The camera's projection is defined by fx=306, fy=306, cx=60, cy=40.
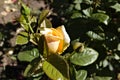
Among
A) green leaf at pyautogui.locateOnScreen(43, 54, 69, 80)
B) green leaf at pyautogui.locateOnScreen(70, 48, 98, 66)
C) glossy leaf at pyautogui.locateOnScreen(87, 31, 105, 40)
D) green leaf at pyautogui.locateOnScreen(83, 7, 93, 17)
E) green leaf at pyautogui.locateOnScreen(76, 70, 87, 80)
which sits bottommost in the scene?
green leaf at pyautogui.locateOnScreen(76, 70, 87, 80)

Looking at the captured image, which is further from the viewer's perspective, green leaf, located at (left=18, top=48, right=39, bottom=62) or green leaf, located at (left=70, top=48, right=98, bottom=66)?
green leaf, located at (left=18, top=48, right=39, bottom=62)

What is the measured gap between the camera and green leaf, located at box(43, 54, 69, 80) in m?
0.97

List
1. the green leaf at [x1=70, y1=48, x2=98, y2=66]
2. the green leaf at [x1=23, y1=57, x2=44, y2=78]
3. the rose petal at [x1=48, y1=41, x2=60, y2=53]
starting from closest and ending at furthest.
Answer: the rose petal at [x1=48, y1=41, x2=60, y2=53]
the green leaf at [x1=23, y1=57, x2=44, y2=78]
the green leaf at [x1=70, y1=48, x2=98, y2=66]

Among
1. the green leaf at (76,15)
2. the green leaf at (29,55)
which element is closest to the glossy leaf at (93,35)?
the green leaf at (76,15)

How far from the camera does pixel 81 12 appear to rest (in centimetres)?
167

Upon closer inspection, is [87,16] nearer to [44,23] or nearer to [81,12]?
[81,12]

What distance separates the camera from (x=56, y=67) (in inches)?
39.4

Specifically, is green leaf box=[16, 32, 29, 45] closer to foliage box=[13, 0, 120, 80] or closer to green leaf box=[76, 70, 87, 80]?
foliage box=[13, 0, 120, 80]

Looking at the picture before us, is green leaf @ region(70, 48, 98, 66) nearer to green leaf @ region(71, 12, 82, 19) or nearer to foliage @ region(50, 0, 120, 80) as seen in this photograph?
foliage @ region(50, 0, 120, 80)

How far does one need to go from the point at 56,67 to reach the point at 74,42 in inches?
12.1

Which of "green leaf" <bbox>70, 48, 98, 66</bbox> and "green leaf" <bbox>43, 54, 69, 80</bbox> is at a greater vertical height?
"green leaf" <bbox>43, 54, 69, 80</bbox>

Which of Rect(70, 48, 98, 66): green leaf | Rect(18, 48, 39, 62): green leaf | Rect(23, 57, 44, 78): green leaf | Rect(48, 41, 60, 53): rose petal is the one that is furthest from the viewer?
Rect(18, 48, 39, 62): green leaf

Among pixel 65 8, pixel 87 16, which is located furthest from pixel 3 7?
pixel 87 16

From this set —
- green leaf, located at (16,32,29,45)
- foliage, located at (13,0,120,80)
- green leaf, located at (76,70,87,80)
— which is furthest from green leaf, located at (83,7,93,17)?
green leaf, located at (16,32,29,45)
